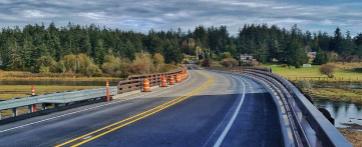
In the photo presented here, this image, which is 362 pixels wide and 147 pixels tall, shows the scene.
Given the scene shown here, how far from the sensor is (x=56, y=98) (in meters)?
23.8

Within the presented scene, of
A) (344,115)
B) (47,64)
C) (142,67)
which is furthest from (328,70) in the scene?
(344,115)

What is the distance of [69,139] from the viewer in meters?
13.5

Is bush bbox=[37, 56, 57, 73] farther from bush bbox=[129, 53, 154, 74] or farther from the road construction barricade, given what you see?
the road construction barricade

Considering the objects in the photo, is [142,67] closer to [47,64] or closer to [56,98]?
[47,64]

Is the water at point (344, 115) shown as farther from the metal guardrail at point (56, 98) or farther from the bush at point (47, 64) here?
the bush at point (47, 64)

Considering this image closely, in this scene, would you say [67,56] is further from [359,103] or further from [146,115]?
[146,115]

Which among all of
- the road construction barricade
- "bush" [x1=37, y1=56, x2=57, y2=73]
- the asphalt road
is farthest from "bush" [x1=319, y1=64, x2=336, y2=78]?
the asphalt road

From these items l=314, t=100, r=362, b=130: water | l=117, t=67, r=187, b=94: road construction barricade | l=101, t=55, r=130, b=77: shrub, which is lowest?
l=101, t=55, r=130, b=77: shrub

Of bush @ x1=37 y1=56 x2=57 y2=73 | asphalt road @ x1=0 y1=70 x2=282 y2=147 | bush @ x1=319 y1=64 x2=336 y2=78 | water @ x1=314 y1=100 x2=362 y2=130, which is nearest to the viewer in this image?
asphalt road @ x1=0 y1=70 x2=282 y2=147

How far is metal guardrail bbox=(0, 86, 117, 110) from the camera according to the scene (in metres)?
19.7

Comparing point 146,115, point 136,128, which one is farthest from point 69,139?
point 146,115

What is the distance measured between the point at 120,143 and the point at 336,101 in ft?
183

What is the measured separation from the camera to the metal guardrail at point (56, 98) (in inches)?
776

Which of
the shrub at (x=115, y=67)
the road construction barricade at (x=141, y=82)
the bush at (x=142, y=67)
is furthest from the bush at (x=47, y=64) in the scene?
the road construction barricade at (x=141, y=82)
